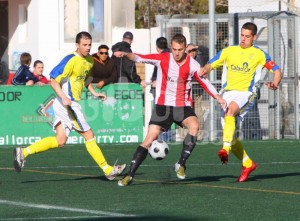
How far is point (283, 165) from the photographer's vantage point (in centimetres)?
1698

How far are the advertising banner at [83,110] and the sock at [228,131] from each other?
827 cm

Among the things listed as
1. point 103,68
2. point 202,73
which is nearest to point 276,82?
point 202,73

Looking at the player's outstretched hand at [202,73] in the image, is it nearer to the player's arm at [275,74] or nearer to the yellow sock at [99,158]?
the player's arm at [275,74]

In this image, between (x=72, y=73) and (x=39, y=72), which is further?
(x=39, y=72)

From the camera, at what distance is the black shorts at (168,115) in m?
14.1

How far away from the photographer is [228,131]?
46.6ft


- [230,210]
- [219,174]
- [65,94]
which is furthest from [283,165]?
[230,210]

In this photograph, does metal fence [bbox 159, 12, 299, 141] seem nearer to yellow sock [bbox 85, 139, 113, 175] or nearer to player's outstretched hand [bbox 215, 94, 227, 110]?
yellow sock [bbox 85, 139, 113, 175]

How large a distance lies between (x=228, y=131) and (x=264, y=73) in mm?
10214

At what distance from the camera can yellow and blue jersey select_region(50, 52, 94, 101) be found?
572 inches

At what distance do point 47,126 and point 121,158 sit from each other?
390cm

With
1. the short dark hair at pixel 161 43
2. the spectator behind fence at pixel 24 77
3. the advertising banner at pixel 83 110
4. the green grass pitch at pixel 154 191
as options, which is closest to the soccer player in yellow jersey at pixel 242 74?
the green grass pitch at pixel 154 191

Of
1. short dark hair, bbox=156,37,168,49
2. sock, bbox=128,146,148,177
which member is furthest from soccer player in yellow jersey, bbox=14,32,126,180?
short dark hair, bbox=156,37,168,49

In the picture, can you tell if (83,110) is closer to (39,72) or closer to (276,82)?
(39,72)
